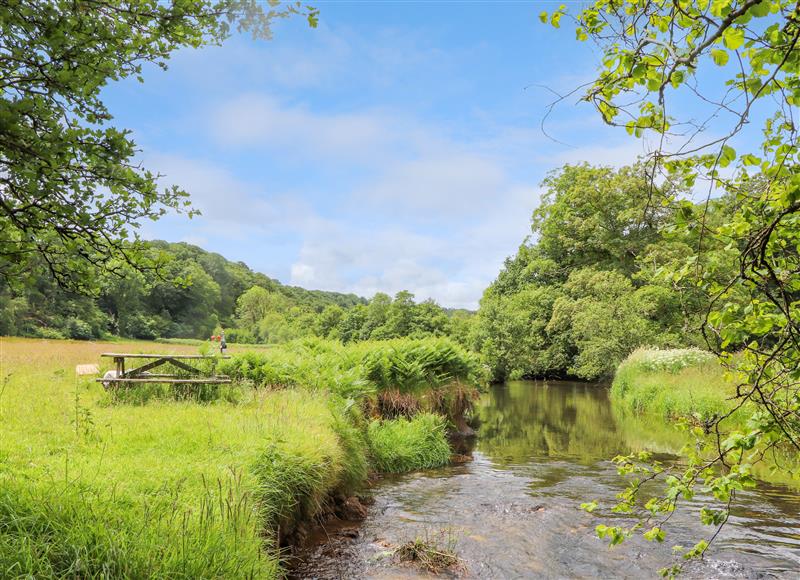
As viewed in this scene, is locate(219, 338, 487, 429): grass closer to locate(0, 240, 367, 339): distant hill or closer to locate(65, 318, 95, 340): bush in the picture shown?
locate(0, 240, 367, 339): distant hill

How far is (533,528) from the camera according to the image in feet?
24.0

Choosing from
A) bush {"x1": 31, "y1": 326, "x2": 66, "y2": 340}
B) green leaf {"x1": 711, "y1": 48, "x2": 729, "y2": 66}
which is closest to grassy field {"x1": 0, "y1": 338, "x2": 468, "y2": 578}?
green leaf {"x1": 711, "y1": 48, "x2": 729, "y2": 66}

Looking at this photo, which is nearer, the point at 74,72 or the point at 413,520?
the point at 74,72

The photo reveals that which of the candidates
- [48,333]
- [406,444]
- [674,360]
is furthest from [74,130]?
[48,333]

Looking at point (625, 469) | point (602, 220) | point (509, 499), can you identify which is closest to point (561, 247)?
point (602, 220)

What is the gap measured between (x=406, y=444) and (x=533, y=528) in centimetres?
494

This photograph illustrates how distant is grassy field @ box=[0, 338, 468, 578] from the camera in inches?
143

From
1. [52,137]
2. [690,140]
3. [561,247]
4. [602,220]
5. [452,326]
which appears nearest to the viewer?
[690,140]

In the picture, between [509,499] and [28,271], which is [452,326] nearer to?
[509,499]

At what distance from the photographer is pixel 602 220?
3856 cm

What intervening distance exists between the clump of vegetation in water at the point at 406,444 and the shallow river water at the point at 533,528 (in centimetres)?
60

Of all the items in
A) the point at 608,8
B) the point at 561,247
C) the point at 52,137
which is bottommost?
the point at 52,137

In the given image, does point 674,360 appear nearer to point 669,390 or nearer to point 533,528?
point 669,390

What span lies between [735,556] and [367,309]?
1654 inches
